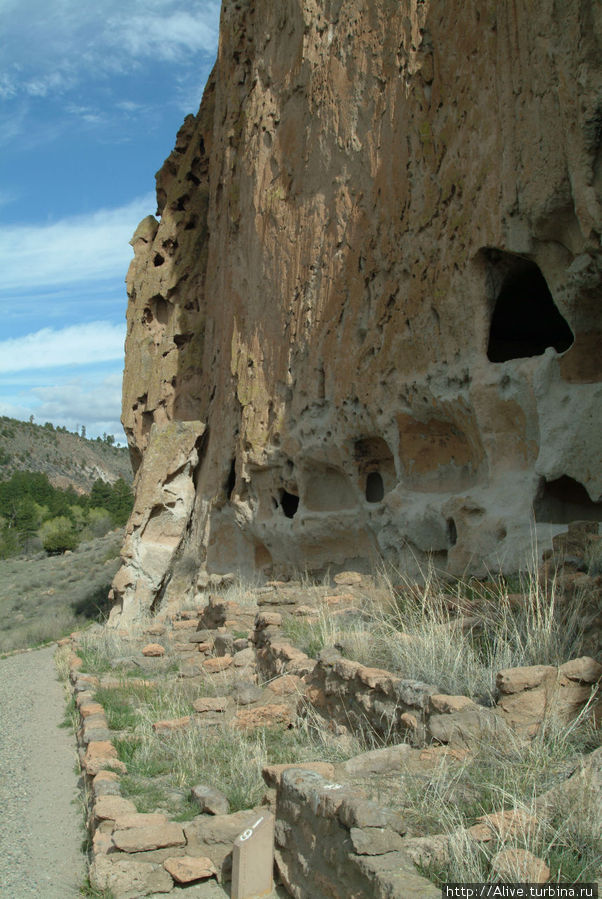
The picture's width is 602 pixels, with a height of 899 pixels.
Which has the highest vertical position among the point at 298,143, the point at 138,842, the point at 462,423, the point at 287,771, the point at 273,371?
the point at 298,143

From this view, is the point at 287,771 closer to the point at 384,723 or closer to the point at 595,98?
the point at 384,723

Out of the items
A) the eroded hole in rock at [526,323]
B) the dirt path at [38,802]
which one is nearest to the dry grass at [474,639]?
the dirt path at [38,802]

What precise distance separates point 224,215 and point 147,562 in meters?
8.49

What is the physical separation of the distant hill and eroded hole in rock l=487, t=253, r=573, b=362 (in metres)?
68.4

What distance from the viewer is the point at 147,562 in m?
17.2

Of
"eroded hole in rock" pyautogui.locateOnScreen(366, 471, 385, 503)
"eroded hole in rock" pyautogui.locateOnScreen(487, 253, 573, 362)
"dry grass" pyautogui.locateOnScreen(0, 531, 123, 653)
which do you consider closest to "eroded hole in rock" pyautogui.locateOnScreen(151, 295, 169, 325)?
"dry grass" pyautogui.locateOnScreen(0, 531, 123, 653)

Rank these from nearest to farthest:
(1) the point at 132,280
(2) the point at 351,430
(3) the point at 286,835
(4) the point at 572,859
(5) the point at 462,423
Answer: (4) the point at 572,859 < (3) the point at 286,835 < (5) the point at 462,423 < (2) the point at 351,430 < (1) the point at 132,280

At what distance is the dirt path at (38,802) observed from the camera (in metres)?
4.41

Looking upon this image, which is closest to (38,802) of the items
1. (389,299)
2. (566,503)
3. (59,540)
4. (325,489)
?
(566,503)

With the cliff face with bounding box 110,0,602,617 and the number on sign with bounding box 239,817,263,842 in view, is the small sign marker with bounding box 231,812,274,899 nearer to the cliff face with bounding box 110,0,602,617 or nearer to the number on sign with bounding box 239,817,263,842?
the number on sign with bounding box 239,817,263,842

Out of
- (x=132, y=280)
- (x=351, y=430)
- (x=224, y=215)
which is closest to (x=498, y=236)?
(x=351, y=430)

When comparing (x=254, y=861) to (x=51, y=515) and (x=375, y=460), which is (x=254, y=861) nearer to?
(x=375, y=460)

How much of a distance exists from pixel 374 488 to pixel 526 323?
3.79 m

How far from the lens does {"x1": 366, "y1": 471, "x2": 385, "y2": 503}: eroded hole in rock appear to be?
12.6 metres
